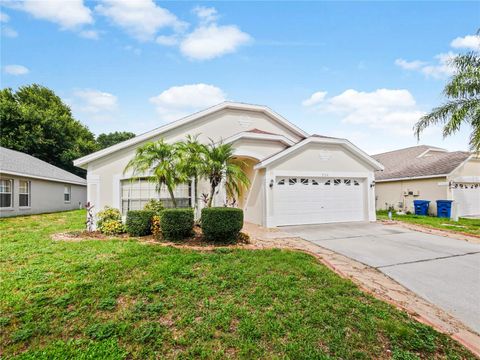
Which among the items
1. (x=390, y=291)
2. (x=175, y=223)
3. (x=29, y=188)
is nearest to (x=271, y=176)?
(x=175, y=223)

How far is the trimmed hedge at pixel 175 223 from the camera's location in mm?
7894

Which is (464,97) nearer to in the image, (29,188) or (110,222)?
(110,222)

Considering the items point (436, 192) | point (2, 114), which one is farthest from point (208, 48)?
point (2, 114)

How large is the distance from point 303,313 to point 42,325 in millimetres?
3751

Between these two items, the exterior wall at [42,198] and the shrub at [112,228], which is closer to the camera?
the shrub at [112,228]

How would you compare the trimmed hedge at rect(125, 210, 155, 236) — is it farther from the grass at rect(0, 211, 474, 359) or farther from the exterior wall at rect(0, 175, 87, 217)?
the exterior wall at rect(0, 175, 87, 217)

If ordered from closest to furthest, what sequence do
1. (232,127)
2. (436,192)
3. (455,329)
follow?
(455,329) → (232,127) → (436,192)

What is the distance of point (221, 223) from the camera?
24.8ft

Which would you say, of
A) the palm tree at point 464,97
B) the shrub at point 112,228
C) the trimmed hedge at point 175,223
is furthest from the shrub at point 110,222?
the palm tree at point 464,97

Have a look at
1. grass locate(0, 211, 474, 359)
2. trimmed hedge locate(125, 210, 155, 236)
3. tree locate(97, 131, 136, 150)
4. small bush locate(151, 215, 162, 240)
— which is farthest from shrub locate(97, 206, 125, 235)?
tree locate(97, 131, 136, 150)

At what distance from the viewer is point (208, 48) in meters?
11.8

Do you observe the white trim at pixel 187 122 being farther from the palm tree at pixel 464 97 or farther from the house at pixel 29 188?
the house at pixel 29 188

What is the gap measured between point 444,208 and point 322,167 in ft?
31.5

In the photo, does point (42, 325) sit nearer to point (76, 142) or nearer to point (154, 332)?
point (154, 332)
